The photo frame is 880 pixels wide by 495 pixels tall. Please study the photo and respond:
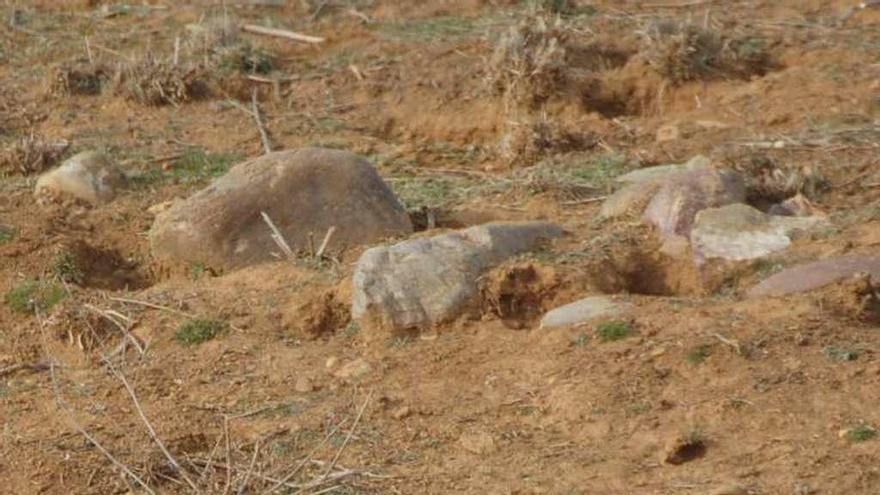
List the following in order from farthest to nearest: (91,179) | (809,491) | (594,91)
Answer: (594,91) → (91,179) → (809,491)

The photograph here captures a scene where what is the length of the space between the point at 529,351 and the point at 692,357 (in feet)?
1.87

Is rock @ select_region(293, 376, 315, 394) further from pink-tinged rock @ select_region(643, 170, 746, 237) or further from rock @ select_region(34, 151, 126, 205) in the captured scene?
rock @ select_region(34, 151, 126, 205)

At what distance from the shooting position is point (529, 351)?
251 inches

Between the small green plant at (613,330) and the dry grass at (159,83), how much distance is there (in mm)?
4129

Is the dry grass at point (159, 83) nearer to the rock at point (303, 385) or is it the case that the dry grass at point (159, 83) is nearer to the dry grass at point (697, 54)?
the dry grass at point (697, 54)

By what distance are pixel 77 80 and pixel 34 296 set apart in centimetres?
292

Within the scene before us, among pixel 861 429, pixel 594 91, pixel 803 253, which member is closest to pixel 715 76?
pixel 594 91

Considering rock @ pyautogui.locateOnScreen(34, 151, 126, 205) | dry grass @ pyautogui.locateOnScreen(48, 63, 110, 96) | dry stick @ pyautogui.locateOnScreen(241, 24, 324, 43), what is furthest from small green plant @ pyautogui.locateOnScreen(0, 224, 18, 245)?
dry stick @ pyautogui.locateOnScreen(241, 24, 324, 43)

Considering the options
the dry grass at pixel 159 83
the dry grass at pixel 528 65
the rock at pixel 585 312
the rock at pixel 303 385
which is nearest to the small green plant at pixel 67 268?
the rock at pixel 303 385

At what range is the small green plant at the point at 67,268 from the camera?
768 centimetres

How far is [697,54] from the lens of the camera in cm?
970

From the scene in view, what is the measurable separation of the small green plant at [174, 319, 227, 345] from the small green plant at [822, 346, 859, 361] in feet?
7.11

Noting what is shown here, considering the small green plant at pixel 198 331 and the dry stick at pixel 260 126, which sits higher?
the small green plant at pixel 198 331

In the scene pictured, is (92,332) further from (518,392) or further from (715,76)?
(715,76)
